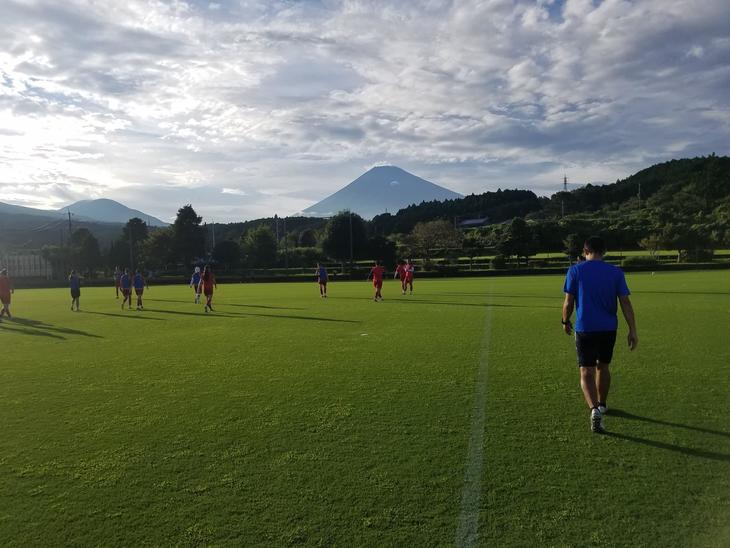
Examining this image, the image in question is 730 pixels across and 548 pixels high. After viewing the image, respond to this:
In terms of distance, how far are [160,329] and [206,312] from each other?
4800 mm

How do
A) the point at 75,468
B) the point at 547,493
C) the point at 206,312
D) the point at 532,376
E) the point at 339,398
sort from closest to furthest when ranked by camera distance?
the point at 547,493, the point at 75,468, the point at 339,398, the point at 532,376, the point at 206,312

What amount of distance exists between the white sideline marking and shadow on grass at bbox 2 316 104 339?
11.0 meters

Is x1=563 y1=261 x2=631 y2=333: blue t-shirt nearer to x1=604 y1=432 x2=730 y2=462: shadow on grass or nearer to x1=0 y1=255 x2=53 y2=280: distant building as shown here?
x1=604 y1=432 x2=730 y2=462: shadow on grass

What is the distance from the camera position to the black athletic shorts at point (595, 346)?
5.56 meters

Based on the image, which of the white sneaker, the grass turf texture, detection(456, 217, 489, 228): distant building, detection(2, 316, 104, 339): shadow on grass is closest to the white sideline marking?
the grass turf texture

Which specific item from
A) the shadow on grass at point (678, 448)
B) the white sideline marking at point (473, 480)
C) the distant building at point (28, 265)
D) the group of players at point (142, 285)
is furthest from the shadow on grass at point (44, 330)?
the distant building at point (28, 265)

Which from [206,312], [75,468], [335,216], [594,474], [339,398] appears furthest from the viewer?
[335,216]

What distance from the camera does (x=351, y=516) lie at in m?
3.71

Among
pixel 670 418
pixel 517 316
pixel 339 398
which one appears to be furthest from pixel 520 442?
pixel 517 316

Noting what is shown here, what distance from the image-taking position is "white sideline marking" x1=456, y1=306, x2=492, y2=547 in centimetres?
344

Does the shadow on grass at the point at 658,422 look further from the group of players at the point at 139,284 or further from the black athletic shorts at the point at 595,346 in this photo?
the group of players at the point at 139,284

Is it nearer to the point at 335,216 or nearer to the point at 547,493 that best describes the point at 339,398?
the point at 547,493

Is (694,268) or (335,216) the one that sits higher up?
(335,216)

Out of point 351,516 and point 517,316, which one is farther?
point 517,316
